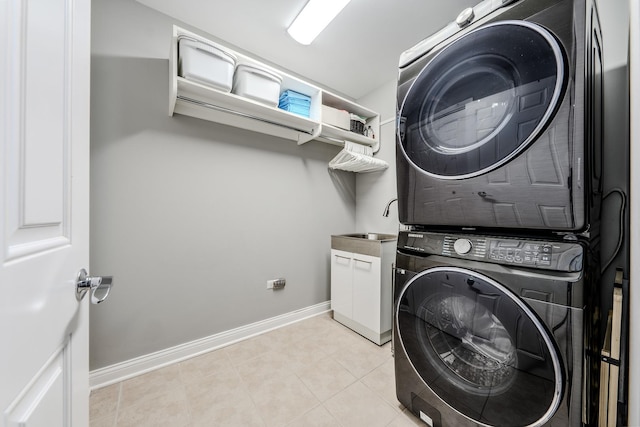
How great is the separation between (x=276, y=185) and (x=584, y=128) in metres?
1.92

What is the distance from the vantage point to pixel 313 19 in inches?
62.2

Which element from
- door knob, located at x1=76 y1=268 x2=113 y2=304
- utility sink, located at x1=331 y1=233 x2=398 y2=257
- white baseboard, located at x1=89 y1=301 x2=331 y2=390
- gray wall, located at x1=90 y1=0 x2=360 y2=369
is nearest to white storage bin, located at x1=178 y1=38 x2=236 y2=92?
gray wall, located at x1=90 y1=0 x2=360 y2=369

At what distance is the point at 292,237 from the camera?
2273 millimetres

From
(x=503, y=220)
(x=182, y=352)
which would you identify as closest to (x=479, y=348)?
(x=503, y=220)

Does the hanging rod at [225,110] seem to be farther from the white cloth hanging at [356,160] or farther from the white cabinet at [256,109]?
the white cloth hanging at [356,160]

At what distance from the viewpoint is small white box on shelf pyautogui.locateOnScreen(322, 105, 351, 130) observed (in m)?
2.14

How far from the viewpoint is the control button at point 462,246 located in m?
0.95

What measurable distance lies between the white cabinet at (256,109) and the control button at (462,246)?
147 centimetres

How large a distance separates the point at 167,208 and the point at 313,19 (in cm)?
170

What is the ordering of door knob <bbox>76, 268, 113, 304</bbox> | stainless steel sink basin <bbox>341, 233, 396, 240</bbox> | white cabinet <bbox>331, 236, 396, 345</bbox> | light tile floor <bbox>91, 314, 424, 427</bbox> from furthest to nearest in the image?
1. stainless steel sink basin <bbox>341, 233, 396, 240</bbox>
2. white cabinet <bbox>331, 236, 396, 345</bbox>
3. light tile floor <bbox>91, 314, 424, 427</bbox>
4. door knob <bbox>76, 268, 113, 304</bbox>

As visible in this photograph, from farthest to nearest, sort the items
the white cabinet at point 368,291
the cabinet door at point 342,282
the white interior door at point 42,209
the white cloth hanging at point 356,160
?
the white cloth hanging at point 356,160 < the cabinet door at point 342,282 < the white cabinet at point 368,291 < the white interior door at point 42,209

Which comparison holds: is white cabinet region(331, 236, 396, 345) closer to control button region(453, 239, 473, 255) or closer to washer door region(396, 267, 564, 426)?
washer door region(396, 267, 564, 426)

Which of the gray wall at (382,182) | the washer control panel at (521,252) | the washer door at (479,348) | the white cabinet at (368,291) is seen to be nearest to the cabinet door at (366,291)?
the white cabinet at (368,291)

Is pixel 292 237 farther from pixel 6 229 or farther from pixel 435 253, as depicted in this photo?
pixel 6 229
